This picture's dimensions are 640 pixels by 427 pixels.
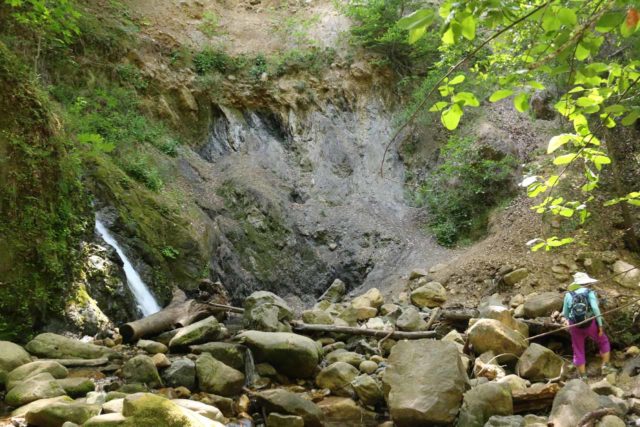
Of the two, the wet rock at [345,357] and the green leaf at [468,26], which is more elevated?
the green leaf at [468,26]

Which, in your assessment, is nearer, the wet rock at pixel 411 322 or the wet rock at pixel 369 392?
the wet rock at pixel 369 392

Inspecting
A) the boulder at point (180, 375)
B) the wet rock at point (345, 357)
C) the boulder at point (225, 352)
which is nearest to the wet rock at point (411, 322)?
the wet rock at point (345, 357)

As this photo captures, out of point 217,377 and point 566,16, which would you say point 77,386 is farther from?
point 566,16

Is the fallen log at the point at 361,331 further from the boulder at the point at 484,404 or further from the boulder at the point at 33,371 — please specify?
the boulder at the point at 33,371

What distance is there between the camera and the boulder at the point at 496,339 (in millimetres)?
6707

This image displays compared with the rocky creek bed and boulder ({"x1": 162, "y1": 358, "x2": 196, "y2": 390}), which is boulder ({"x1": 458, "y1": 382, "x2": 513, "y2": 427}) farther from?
boulder ({"x1": 162, "y1": 358, "x2": 196, "y2": 390})

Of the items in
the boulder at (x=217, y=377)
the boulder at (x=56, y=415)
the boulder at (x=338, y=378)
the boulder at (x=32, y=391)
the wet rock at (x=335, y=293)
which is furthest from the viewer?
the wet rock at (x=335, y=293)

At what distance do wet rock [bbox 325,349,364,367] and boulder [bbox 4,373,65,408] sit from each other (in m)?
4.05

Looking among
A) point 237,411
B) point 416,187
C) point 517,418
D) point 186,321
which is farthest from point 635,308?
point 416,187

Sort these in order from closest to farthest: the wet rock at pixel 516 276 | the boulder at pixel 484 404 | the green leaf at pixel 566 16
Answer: the green leaf at pixel 566 16 < the boulder at pixel 484 404 < the wet rock at pixel 516 276

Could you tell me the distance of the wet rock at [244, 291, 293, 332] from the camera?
7.68 meters

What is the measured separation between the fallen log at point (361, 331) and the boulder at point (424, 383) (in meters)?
2.32

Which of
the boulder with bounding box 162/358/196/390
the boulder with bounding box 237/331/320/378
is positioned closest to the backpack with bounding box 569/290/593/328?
the boulder with bounding box 237/331/320/378

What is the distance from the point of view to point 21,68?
671cm
